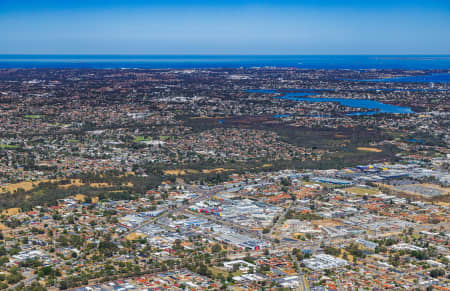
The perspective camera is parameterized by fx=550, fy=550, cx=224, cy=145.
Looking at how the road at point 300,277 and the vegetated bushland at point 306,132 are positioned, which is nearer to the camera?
the road at point 300,277

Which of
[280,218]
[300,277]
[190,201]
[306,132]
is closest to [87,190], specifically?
[190,201]

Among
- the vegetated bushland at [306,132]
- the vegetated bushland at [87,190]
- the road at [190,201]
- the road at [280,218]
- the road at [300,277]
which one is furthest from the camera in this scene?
the vegetated bushland at [306,132]

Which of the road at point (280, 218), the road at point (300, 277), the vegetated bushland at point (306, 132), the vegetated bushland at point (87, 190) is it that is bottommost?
the road at point (280, 218)

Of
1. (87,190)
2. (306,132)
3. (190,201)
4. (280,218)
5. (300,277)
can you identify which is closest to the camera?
(300,277)

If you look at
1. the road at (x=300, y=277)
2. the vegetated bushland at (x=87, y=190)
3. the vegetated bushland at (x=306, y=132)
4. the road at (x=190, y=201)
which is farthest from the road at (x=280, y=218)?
the vegetated bushland at (x=306, y=132)

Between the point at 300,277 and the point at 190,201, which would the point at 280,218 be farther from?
the point at 300,277

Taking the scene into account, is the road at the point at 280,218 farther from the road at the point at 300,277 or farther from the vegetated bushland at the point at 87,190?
the vegetated bushland at the point at 87,190

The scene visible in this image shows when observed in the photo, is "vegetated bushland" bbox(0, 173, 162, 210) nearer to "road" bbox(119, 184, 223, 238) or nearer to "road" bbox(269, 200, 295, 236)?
"road" bbox(119, 184, 223, 238)

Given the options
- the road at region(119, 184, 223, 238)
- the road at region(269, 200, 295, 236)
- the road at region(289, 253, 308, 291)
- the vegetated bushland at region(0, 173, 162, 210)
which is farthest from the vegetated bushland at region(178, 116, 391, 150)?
the road at region(289, 253, 308, 291)

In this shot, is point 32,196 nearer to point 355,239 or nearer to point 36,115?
point 355,239

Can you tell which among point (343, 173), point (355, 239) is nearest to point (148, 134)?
point (343, 173)

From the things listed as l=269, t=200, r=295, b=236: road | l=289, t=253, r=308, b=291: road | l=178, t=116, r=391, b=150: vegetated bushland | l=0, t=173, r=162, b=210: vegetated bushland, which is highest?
l=178, t=116, r=391, b=150: vegetated bushland

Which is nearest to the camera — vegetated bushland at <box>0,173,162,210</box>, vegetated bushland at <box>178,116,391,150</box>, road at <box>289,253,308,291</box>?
road at <box>289,253,308,291</box>
